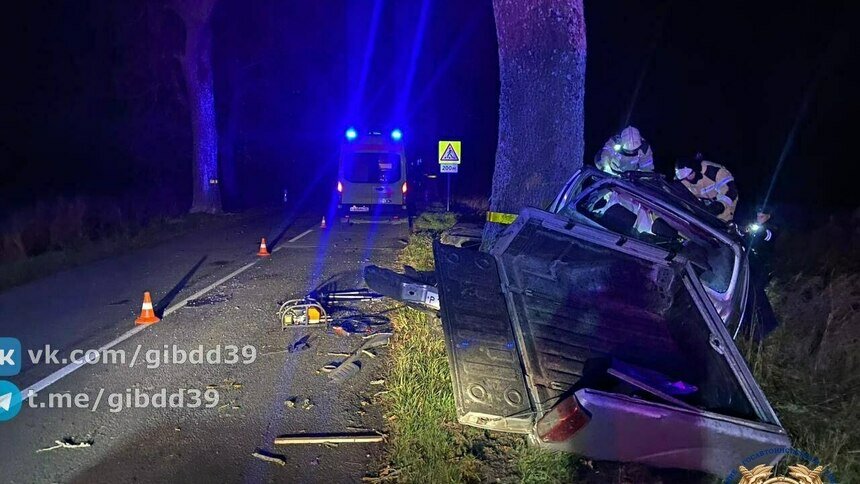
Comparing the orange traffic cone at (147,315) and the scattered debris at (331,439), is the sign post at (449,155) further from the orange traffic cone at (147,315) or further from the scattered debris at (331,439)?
the scattered debris at (331,439)

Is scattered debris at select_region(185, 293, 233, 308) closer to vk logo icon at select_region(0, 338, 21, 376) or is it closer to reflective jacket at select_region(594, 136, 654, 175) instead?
vk logo icon at select_region(0, 338, 21, 376)

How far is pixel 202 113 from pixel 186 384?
48.3 ft

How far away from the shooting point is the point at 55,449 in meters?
4.04

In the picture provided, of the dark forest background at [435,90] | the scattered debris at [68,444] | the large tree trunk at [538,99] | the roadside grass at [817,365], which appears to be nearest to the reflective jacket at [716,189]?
the roadside grass at [817,365]

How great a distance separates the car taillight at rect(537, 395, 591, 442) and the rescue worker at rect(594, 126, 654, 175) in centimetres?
401

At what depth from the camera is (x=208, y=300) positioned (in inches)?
298

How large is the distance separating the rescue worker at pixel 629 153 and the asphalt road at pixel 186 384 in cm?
352

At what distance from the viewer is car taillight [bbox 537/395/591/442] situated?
3.10 metres

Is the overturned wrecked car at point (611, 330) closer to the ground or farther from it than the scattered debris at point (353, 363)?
farther from it

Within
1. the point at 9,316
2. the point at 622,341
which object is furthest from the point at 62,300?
the point at 622,341

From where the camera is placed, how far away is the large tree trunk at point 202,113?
17453 millimetres

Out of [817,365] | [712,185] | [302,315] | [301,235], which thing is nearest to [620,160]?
[712,185]

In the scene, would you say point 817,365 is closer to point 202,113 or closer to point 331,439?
point 331,439

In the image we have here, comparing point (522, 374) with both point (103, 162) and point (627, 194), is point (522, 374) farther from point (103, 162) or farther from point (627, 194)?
point (103, 162)
